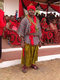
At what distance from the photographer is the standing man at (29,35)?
277cm

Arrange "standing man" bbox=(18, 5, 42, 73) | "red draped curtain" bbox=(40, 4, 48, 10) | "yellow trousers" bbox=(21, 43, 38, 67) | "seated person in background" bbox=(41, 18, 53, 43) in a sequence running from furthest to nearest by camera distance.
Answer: "red draped curtain" bbox=(40, 4, 48, 10)
"seated person in background" bbox=(41, 18, 53, 43)
"yellow trousers" bbox=(21, 43, 38, 67)
"standing man" bbox=(18, 5, 42, 73)

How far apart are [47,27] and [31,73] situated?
3554mm

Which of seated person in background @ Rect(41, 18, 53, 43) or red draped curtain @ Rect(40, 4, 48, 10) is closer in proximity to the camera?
seated person in background @ Rect(41, 18, 53, 43)

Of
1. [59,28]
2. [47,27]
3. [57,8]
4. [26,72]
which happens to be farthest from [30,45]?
[57,8]

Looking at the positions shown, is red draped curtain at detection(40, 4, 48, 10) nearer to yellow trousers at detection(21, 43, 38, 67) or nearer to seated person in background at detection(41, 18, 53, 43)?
seated person in background at detection(41, 18, 53, 43)

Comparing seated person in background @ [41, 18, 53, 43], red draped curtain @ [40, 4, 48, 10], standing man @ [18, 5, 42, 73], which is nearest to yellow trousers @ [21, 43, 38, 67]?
standing man @ [18, 5, 42, 73]

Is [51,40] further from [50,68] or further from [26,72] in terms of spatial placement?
[26,72]

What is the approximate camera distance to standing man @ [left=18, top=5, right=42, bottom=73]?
277 cm

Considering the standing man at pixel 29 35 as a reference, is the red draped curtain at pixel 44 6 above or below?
above

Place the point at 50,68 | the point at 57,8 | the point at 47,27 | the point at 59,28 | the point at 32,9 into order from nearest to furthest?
the point at 32,9 → the point at 50,68 → the point at 47,27 → the point at 59,28 → the point at 57,8

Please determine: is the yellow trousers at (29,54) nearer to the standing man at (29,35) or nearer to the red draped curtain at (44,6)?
the standing man at (29,35)

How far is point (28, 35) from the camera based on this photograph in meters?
2.86

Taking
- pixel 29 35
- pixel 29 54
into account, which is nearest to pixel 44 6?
pixel 29 35

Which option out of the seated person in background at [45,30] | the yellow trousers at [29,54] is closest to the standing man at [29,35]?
the yellow trousers at [29,54]
